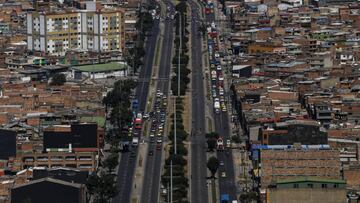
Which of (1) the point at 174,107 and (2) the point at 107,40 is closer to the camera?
(1) the point at 174,107

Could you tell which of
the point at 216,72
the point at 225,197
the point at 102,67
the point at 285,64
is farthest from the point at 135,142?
the point at 285,64

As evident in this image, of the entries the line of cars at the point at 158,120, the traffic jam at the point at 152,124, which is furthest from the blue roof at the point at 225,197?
the traffic jam at the point at 152,124

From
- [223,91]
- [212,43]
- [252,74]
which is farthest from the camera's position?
[212,43]

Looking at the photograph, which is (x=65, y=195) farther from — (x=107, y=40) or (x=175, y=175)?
(x=107, y=40)

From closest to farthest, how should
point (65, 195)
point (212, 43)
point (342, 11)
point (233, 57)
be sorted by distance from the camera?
point (65, 195) → point (233, 57) → point (212, 43) → point (342, 11)

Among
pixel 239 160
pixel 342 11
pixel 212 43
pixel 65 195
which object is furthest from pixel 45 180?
pixel 342 11

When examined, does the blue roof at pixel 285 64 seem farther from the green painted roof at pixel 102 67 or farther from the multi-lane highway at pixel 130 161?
the green painted roof at pixel 102 67
